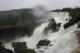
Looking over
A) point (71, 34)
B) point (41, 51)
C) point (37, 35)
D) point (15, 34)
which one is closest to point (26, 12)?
point (15, 34)

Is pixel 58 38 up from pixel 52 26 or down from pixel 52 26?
down

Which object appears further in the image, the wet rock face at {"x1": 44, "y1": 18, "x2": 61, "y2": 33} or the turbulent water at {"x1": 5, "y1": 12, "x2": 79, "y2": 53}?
the wet rock face at {"x1": 44, "y1": 18, "x2": 61, "y2": 33}

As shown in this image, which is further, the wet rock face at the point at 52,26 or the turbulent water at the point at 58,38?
the wet rock face at the point at 52,26

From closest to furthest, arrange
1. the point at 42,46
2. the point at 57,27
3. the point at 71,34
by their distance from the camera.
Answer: the point at 71,34, the point at 42,46, the point at 57,27

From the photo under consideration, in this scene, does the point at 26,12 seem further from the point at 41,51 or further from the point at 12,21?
the point at 41,51

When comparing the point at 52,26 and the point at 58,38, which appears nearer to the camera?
the point at 58,38

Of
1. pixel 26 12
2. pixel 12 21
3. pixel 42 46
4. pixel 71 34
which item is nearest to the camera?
pixel 71 34

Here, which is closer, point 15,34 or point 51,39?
point 51,39

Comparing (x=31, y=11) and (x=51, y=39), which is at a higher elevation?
(x=31, y=11)
